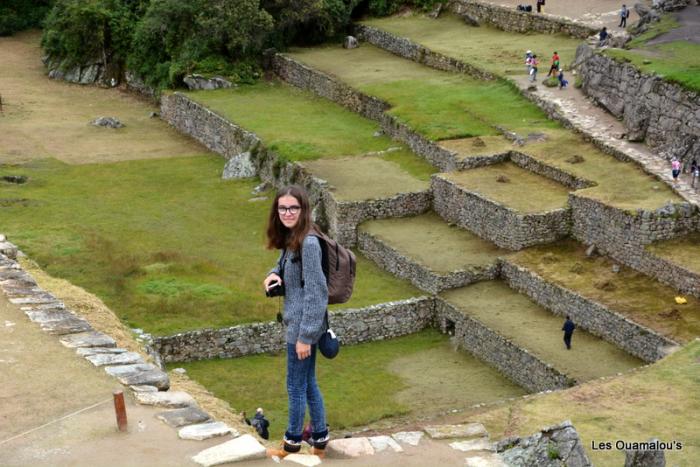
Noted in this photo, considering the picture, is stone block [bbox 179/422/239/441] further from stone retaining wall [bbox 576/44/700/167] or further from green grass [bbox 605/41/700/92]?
green grass [bbox 605/41/700/92]

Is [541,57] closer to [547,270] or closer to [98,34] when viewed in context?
[547,270]

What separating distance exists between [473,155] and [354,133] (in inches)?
247

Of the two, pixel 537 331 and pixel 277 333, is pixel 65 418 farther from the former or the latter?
pixel 537 331

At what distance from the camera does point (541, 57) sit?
42.3 m

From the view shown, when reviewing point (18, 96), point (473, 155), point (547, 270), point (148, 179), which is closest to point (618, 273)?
point (547, 270)

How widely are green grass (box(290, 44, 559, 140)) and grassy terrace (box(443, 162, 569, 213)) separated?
219 centimetres

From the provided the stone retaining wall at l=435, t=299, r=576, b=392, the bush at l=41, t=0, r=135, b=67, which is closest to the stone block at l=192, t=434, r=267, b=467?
the stone retaining wall at l=435, t=299, r=576, b=392

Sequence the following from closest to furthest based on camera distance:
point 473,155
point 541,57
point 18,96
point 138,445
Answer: point 138,445
point 473,155
point 541,57
point 18,96

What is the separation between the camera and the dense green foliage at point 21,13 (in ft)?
194

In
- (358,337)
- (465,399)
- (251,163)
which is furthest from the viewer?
(251,163)

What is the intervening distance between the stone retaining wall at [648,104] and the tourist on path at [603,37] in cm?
119

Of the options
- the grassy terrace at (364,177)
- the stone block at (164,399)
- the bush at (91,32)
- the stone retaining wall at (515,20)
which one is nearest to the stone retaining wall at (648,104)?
the grassy terrace at (364,177)

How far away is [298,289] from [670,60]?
2516cm

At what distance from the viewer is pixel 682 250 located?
2847 centimetres
